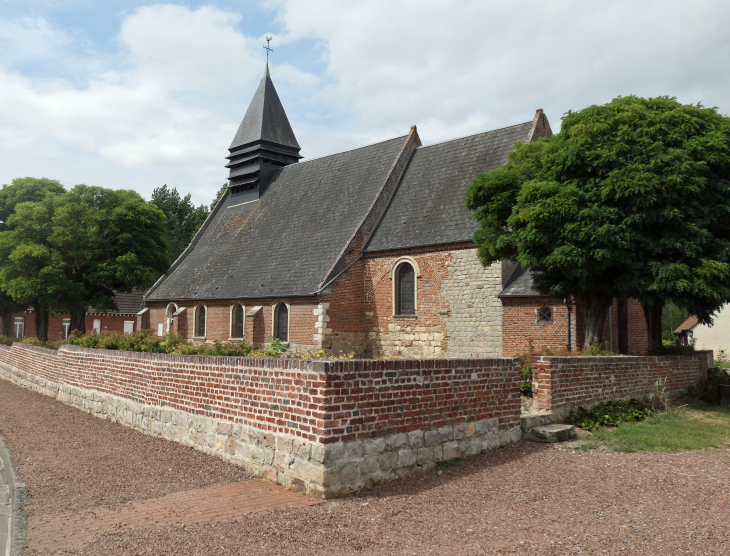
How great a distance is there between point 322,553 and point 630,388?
29.6 ft

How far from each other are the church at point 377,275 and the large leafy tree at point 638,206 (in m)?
3.56

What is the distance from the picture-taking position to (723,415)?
37.6 feet

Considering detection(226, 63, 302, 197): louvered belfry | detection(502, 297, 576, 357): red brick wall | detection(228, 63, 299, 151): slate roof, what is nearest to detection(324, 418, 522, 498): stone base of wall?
detection(502, 297, 576, 357): red brick wall

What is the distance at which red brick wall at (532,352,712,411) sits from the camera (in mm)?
9680

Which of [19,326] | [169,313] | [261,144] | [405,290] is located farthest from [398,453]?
[19,326]

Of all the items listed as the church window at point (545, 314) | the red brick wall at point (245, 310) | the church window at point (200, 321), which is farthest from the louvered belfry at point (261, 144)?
the church window at point (545, 314)

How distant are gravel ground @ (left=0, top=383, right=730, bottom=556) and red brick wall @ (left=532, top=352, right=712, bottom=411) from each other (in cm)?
156

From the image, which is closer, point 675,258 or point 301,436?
point 301,436

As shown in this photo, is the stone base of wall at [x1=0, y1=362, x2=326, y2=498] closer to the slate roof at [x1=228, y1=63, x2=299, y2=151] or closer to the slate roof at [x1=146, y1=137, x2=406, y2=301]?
the slate roof at [x1=146, y1=137, x2=406, y2=301]

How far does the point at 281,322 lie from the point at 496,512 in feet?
55.8

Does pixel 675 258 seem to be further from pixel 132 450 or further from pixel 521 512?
pixel 132 450

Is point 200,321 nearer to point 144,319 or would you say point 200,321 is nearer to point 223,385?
point 144,319

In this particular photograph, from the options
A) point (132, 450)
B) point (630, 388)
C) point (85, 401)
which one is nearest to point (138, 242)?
point (85, 401)

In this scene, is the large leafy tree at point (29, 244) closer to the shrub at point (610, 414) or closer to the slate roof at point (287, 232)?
the slate roof at point (287, 232)
